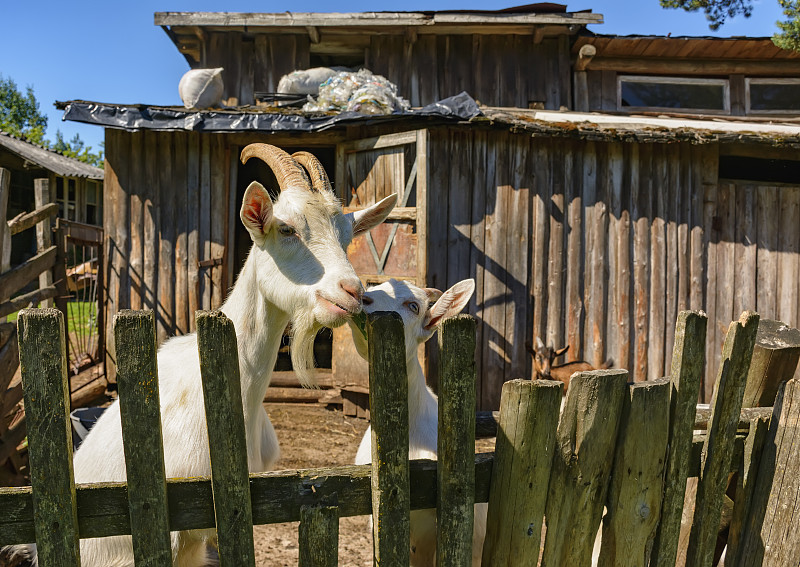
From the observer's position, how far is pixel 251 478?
1.77 m

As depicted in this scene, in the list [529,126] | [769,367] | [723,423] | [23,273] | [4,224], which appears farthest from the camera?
[529,126]

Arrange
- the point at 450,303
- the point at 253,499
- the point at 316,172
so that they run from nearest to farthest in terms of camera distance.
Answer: the point at 253,499
the point at 316,172
the point at 450,303

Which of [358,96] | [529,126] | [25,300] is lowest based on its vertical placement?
[25,300]

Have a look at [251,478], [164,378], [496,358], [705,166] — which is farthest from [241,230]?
[251,478]

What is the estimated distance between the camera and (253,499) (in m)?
1.77

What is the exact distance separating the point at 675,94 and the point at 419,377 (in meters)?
9.64

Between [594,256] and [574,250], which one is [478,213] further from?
[594,256]

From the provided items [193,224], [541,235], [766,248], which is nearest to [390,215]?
[541,235]

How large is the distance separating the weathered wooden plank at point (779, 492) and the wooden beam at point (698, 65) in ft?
30.4

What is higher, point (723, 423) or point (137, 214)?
point (137, 214)

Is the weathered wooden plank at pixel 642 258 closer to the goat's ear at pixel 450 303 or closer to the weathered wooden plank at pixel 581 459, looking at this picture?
the goat's ear at pixel 450 303

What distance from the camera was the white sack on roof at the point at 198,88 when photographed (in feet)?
26.1

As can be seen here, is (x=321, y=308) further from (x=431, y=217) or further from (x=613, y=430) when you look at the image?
(x=431, y=217)

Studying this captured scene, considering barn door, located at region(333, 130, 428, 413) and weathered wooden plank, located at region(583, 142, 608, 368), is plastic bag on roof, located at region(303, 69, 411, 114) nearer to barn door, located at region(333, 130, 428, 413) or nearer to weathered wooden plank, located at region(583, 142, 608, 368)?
barn door, located at region(333, 130, 428, 413)
